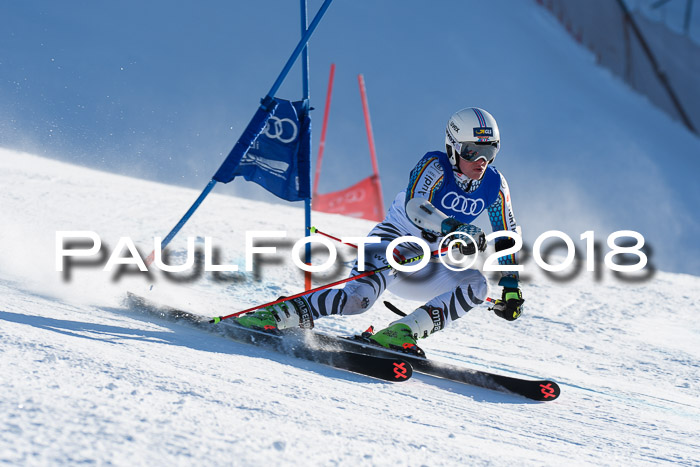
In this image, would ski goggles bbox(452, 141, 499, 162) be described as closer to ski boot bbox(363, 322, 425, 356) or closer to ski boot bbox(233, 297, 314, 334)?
ski boot bbox(363, 322, 425, 356)

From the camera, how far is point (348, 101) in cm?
1543

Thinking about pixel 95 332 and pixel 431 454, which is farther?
pixel 95 332

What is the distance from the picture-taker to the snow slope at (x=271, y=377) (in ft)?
5.36

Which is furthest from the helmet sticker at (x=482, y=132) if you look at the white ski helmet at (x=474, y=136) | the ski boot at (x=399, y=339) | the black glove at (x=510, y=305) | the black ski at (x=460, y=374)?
the black ski at (x=460, y=374)

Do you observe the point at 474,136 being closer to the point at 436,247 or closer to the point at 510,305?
the point at 436,247

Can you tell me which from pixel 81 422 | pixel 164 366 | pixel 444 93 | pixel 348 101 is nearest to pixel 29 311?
pixel 164 366

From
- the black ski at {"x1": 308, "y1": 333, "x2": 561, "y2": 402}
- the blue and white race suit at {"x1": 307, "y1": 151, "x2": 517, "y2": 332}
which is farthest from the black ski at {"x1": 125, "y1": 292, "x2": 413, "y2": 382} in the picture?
the blue and white race suit at {"x1": 307, "y1": 151, "x2": 517, "y2": 332}

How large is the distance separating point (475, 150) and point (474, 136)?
0.21ft

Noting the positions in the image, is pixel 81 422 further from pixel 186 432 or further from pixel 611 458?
pixel 611 458

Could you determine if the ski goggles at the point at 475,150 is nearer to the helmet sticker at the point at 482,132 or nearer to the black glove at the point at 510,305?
the helmet sticker at the point at 482,132

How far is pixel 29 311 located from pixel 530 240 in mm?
11200

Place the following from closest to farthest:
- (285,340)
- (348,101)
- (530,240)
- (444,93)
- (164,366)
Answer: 1. (164,366)
2. (285,340)
3. (530,240)
4. (348,101)
5. (444,93)

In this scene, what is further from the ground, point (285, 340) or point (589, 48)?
point (589, 48)

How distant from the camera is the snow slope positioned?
1.63 meters
